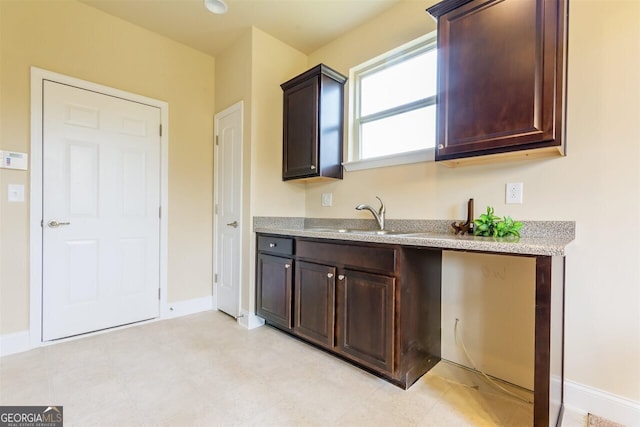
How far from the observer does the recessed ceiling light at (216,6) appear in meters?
2.32

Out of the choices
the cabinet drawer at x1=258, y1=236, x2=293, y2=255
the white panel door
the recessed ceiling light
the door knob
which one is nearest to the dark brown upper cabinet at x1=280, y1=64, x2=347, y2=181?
the cabinet drawer at x1=258, y1=236, x2=293, y2=255

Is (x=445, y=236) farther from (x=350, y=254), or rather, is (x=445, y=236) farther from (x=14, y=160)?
(x=14, y=160)

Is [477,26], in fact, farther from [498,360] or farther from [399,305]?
[498,360]

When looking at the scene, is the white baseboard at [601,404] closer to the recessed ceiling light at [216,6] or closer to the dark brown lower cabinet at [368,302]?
the dark brown lower cabinet at [368,302]

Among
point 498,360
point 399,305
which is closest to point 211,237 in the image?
point 399,305

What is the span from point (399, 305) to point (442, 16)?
1.69 m

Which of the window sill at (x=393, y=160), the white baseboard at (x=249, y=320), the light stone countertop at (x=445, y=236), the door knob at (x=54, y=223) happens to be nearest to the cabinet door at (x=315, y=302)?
the light stone countertop at (x=445, y=236)

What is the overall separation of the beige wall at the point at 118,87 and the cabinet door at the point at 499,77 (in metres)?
2.40

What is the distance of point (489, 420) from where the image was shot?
1.44m

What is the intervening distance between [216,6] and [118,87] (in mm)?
1116

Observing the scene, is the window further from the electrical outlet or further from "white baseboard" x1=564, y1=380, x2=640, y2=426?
"white baseboard" x1=564, y1=380, x2=640, y2=426

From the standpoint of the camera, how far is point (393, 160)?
228cm

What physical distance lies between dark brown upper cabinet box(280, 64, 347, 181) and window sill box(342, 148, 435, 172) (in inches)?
6.3

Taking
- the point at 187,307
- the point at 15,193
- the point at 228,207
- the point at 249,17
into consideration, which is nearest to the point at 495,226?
the point at 228,207
